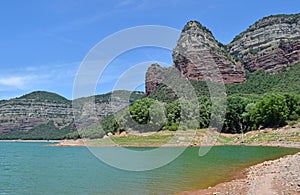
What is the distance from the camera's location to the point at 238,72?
493ft

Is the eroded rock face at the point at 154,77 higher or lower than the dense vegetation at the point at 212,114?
higher

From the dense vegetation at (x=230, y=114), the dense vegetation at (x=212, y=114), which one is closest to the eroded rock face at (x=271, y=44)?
the dense vegetation at (x=230, y=114)

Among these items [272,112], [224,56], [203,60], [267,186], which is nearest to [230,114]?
[272,112]

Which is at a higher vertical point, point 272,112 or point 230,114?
point 230,114

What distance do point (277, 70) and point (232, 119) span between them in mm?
78981

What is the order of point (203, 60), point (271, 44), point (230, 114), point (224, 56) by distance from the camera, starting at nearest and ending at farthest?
point (230, 114) → point (203, 60) → point (224, 56) → point (271, 44)

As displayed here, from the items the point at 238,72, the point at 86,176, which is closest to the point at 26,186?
the point at 86,176

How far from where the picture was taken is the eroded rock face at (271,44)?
14538cm

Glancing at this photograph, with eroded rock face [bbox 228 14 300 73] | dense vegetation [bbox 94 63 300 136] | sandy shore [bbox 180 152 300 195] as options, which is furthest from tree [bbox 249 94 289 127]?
eroded rock face [bbox 228 14 300 73]

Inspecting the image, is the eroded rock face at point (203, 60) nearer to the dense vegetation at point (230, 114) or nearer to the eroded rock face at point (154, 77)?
the eroded rock face at point (154, 77)

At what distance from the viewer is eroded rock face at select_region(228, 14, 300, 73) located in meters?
145

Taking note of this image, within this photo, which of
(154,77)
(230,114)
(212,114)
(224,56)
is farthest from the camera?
(224,56)

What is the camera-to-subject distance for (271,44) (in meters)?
166

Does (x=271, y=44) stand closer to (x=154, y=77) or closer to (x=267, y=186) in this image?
(x=154, y=77)
